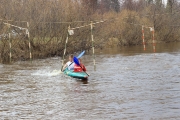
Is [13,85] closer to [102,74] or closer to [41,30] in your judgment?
[102,74]

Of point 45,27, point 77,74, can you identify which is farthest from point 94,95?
point 45,27

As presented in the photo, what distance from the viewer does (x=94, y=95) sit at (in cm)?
1333

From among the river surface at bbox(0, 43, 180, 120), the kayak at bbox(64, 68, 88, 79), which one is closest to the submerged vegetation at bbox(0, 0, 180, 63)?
the kayak at bbox(64, 68, 88, 79)

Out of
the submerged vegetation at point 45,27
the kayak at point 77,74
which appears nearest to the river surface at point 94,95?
the kayak at point 77,74

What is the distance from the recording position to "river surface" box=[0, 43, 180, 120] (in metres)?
10.5

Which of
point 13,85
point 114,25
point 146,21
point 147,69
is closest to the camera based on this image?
point 13,85

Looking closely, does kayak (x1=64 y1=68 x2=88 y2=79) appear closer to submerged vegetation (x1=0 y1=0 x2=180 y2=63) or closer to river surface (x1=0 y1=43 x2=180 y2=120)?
river surface (x1=0 y1=43 x2=180 y2=120)

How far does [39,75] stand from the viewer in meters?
19.7

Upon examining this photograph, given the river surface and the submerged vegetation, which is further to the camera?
the submerged vegetation

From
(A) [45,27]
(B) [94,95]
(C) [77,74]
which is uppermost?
(A) [45,27]

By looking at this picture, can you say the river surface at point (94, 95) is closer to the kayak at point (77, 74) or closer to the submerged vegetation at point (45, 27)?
the kayak at point (77, 74)

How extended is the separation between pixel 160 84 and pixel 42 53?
648 inches

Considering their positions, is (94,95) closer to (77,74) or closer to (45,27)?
(77,74)

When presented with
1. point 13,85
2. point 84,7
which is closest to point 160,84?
point 13,85
